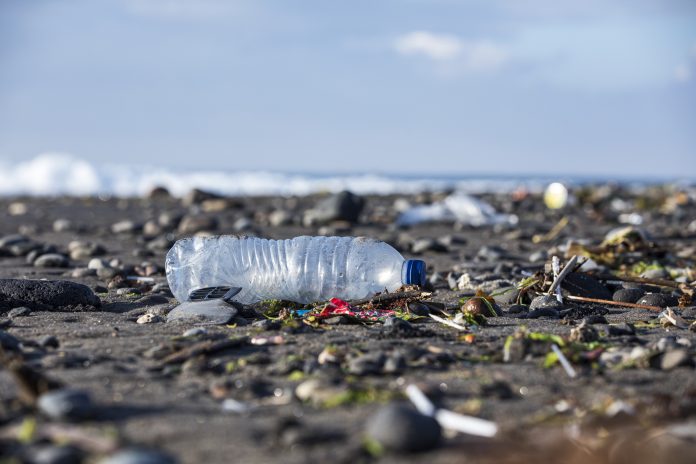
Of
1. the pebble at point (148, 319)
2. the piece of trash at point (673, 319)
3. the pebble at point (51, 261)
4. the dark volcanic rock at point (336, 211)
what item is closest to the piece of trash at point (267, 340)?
the pebble at point (148, 319)

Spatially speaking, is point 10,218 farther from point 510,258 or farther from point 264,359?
point 264,359

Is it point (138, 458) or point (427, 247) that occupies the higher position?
point (138, 458)

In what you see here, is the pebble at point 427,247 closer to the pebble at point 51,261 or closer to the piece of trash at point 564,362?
the pebble at point 51,261

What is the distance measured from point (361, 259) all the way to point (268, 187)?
74.8 feet

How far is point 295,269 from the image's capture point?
415 cm

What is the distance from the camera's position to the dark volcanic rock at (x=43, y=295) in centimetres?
366

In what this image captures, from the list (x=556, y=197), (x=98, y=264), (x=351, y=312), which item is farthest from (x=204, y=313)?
(x=556, y=197)

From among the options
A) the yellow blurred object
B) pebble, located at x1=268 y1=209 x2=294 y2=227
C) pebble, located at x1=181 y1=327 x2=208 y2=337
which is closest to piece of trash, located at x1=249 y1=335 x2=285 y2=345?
pebble, located at x1=181 y1=327 x2=208 y2=337

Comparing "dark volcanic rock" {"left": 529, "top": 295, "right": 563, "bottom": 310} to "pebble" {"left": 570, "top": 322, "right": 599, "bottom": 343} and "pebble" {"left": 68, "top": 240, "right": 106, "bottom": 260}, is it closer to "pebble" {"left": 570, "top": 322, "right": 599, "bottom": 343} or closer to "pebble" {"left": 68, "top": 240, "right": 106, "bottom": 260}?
"pebble" {"left": 570, "top": 322, "right": 599, "bottom": 343}

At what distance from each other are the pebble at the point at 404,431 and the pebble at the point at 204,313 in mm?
1513

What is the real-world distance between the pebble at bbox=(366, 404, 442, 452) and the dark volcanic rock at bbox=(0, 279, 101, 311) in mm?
2285

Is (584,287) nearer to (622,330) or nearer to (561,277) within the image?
(561,277)

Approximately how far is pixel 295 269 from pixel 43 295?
4.12ft

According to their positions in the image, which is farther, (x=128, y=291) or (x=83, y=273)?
(x=83, y=273)
